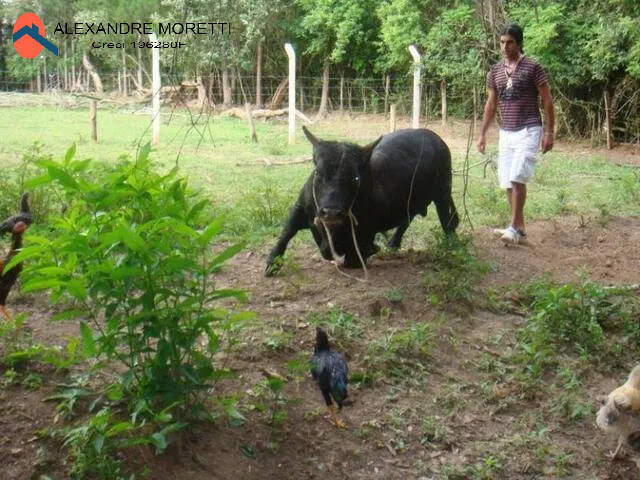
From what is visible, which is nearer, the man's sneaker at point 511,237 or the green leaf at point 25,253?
the green leaf at point 25,253

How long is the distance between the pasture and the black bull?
0.26 meters

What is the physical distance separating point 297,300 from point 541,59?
13287 millimetres

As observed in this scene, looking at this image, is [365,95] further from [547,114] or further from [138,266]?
[138,266]

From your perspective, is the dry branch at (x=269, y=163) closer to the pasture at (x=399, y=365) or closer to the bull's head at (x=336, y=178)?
the pasture at (x=399, y=365)

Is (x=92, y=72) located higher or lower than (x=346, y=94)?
higher

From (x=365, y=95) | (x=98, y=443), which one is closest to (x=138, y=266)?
(x=98, y=443)

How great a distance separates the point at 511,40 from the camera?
21.8 feet

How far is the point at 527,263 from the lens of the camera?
6543 mm

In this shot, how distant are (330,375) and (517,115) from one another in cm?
402

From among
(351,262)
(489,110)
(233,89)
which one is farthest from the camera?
(233,89)

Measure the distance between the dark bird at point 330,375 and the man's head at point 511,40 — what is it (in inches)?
152

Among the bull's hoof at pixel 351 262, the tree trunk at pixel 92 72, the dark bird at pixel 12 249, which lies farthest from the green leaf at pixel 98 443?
the tree trunk at pixel 92 72

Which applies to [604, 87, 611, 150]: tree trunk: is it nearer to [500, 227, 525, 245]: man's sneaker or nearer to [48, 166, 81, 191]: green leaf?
[500, 227, 525, 245]: man's sneaker

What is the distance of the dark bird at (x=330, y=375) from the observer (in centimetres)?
380
